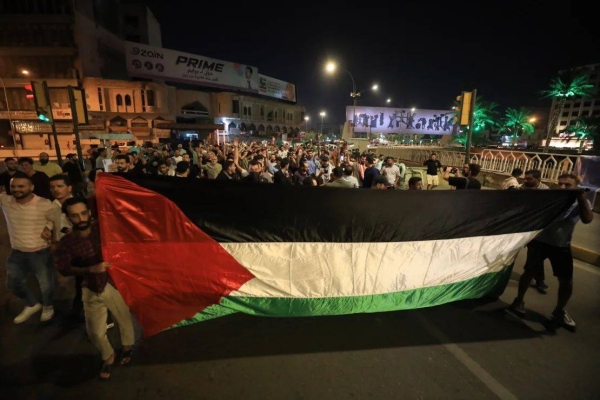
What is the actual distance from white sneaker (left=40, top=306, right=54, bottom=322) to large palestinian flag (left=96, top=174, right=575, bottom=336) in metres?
1.72

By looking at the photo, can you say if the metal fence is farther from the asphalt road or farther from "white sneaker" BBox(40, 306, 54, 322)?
"white sneaker" BBox(40, 306, 54, 322)

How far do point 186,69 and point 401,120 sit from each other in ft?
106

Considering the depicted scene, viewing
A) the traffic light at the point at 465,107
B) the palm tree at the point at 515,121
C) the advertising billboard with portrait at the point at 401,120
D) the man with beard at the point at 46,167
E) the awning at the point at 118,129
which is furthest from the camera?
the palm tree at the point at 515,121

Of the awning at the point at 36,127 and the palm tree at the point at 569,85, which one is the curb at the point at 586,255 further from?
the palm tree at the point at 569,85

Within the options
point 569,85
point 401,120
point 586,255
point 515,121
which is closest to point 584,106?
point 515,121

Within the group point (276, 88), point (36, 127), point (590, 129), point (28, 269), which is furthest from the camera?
point (276, 88)

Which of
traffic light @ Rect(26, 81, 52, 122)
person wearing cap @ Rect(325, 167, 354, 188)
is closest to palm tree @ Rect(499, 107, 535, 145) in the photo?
person wearing cap @ Rect(325, 167, 354, 188)

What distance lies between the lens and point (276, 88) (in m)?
60.7

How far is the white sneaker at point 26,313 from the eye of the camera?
3643mm

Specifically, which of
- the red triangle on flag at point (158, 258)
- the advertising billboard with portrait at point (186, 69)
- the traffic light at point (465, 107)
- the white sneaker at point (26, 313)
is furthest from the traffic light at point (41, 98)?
the advertising billboard with portrait at point (186, 69)

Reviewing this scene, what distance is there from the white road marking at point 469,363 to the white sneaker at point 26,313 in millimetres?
4895

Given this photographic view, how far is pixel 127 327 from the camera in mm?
2945

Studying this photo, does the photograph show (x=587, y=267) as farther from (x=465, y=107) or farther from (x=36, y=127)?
(x=36, y=127)

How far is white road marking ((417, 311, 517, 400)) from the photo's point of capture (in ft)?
8.63
